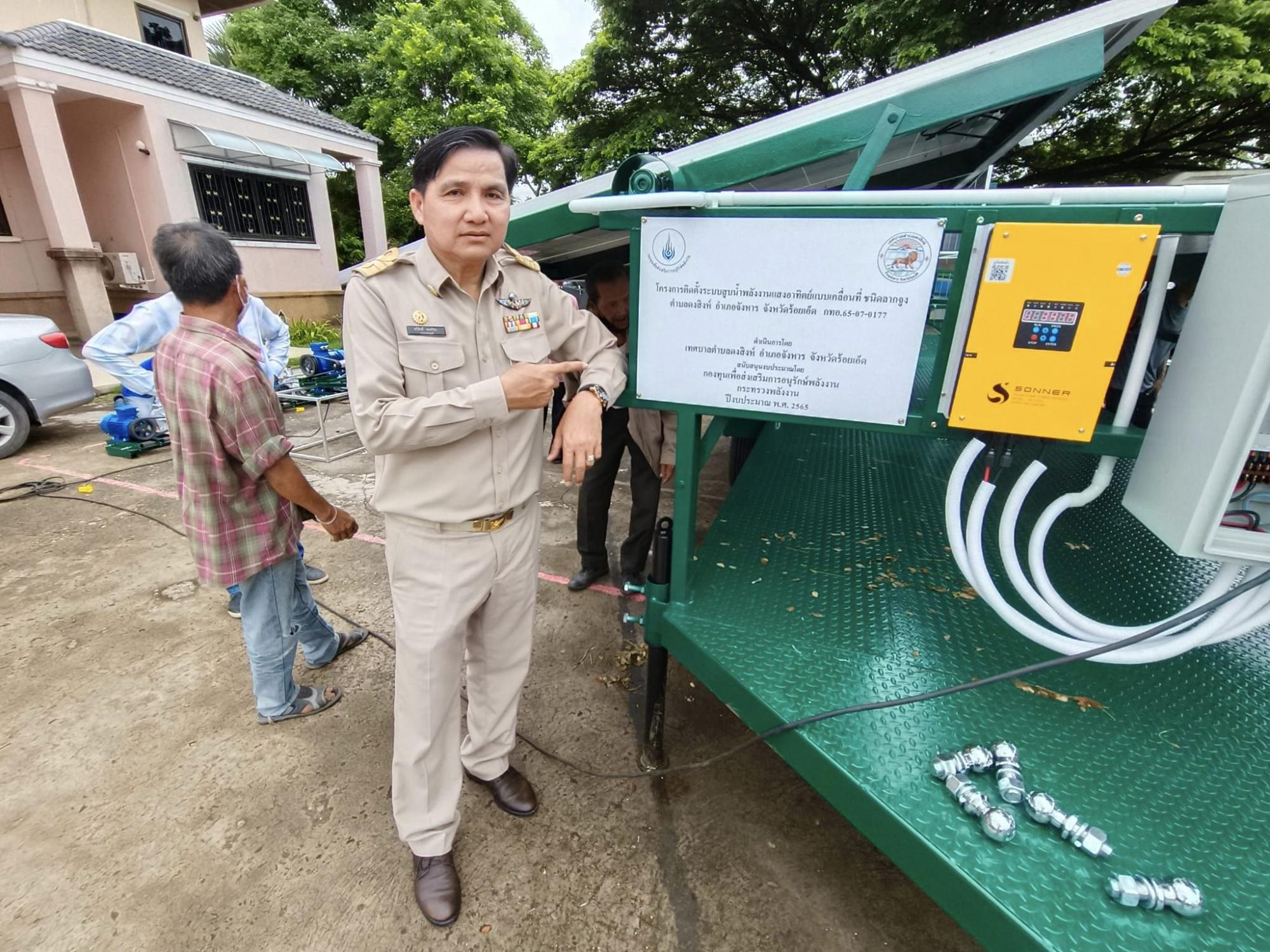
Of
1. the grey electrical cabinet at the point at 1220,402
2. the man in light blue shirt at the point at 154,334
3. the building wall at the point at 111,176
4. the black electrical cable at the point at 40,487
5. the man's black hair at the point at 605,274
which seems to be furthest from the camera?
the building wall at the point at 111,176

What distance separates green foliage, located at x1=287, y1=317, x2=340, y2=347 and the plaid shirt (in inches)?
398

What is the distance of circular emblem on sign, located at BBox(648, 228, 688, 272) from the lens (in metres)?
1.49

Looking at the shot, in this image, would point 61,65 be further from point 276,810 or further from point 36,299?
point 276,810

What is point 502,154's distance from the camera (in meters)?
1.53

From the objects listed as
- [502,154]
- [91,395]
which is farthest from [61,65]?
[502,154]

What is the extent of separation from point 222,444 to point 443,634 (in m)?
1.05

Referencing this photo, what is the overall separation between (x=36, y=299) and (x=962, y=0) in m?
14.8

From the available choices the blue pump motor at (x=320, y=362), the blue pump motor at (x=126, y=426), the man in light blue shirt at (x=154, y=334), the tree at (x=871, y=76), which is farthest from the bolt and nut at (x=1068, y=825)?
the tree at (x=871, y=76)

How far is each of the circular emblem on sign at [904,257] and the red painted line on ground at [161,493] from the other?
2.30m

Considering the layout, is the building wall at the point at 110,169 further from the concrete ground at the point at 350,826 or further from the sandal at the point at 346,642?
the sandal at the point at 346,642

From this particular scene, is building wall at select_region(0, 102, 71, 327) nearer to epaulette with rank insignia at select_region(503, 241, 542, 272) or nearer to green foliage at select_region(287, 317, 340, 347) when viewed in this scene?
green foliage at select_region(287, 317, 340, 347)

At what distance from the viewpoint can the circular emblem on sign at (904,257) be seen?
1297 millimetres

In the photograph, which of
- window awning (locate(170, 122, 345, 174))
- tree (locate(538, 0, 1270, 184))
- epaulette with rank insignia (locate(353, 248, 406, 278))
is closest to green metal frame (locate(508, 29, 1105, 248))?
epaulette with rank insignia (locate(353, 248, 406, 278))

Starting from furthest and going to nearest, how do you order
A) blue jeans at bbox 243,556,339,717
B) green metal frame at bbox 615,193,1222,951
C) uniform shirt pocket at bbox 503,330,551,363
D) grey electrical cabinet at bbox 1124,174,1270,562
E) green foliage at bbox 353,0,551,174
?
green foliage at bbox 353,0,551,174 < blue jeans at bbox 243,556,339,717 < uniform shirt pocket at bbox 503,330,551,363 < green metal frame at bbox 615,193,1222,951 < grey electrical cabinet at bbox 1124,174,1270,562
